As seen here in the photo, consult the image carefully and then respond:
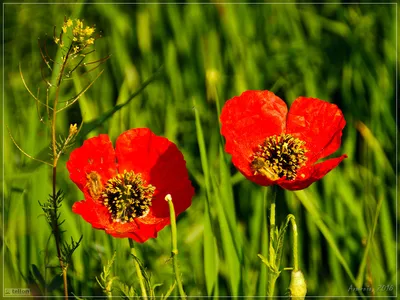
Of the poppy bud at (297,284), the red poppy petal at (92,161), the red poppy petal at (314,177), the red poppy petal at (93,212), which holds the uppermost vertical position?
the red poppy petal at (92,161)

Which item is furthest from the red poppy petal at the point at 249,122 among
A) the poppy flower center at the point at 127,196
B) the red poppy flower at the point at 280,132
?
the poppy flower center at the point at 127,196

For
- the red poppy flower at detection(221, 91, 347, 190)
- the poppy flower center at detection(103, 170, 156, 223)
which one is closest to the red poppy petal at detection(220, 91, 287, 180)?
the red poppy flower at detection(221, 91, 347, 190)

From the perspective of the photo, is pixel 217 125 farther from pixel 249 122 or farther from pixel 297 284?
pixel 297 284

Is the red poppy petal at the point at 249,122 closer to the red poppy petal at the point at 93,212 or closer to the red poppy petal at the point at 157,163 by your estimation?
the red poppy petal at the point at 157,163

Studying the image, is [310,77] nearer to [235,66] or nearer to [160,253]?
[235,66]

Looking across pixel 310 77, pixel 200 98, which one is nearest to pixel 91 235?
pixel 200 98

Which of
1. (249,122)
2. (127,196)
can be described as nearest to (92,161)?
(127,196)
